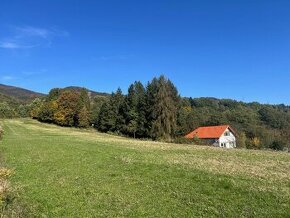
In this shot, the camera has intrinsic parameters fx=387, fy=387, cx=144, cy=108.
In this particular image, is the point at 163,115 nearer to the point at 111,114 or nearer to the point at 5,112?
the point at 111,114

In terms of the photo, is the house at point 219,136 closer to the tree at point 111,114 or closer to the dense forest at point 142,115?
the dense forest at point 142,115

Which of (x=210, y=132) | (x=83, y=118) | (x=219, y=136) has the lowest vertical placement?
(x=219, y=136)

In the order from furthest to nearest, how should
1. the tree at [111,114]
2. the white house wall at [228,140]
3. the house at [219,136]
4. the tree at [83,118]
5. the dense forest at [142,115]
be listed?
the tree at [83,118], the tree at [111,114], the white house wall at [228,140], the house at [219,136], the dense forest at [142,115]

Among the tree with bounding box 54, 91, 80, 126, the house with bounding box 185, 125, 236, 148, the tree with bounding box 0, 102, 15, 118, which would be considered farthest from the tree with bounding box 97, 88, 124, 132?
the tree with bounding box 0, 102, 15, 118

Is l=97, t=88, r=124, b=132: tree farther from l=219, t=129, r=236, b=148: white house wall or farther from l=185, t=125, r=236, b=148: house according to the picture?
l=219, t=129, r=236, b=148: white house wall

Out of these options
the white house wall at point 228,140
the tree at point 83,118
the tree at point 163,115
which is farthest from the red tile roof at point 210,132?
the tree at point 83,118

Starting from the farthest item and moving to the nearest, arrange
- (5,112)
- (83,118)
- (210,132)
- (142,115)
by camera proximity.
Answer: (5,112), (83,118), (210,132), (142,115)

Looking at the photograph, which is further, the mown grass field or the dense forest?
the dense forest

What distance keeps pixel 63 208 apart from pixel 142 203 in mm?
2916

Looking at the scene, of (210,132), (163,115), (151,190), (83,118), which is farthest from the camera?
(83,118)

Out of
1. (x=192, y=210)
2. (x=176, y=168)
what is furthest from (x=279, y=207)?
(x=176, y=168)

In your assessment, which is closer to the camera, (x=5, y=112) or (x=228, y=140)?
(x=228, y=140)

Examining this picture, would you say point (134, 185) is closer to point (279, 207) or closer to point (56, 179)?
point (56, 179)

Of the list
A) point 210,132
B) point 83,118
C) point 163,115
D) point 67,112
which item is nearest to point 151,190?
point 163,115
